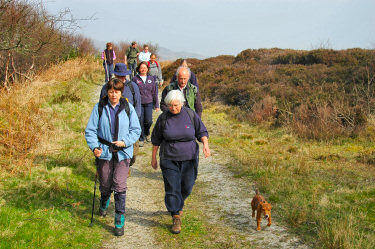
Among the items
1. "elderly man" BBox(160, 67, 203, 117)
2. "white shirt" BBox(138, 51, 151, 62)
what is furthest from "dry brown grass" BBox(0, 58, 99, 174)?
"white shirt" BBox(138, 51, 151, 62)

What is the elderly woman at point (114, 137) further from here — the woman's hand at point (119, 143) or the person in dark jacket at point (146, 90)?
the person in dark jacket at point (146, 90)

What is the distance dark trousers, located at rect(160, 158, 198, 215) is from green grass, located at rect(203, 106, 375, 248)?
1.43 meters

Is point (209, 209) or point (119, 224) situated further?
point (209, 209)

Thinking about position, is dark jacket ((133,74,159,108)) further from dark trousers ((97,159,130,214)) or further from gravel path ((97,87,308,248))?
dark trousers ((97,159,130,214))

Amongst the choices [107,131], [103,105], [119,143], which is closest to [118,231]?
[119,143]

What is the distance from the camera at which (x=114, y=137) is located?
14.1ft

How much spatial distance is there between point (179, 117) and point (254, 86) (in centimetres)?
1162

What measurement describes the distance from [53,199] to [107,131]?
1741 mm

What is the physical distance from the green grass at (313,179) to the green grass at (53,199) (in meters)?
2.66

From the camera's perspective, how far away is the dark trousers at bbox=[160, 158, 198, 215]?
4395 mm

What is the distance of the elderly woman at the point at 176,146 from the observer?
171 inches

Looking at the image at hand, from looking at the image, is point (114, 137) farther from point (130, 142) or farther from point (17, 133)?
point (17, 133)

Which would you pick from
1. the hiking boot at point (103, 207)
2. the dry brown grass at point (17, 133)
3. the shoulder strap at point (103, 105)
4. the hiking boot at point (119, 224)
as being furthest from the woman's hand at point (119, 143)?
the dry brown grass at point (17, 133)

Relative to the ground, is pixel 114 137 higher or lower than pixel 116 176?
higher
